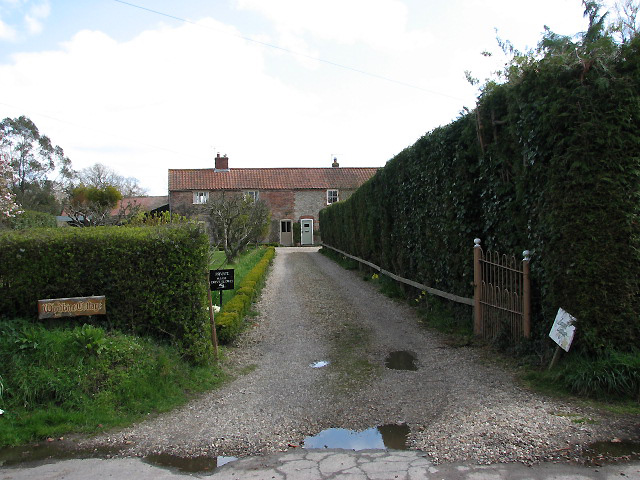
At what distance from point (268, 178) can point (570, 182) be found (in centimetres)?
3974

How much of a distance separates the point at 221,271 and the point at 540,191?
Result: 4.81 meters

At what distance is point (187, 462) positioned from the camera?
3881 mm

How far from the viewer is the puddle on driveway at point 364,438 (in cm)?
406

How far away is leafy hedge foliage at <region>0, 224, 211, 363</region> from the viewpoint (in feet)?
18.2

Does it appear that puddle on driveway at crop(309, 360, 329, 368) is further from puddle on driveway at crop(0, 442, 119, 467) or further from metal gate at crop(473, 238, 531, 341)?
puddle on driveway at crop(0, 442, 119, 467)

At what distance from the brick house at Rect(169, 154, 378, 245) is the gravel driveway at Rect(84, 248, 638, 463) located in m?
34.5

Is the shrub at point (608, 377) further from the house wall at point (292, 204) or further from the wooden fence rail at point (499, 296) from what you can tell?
the house wall at point (292, 204)

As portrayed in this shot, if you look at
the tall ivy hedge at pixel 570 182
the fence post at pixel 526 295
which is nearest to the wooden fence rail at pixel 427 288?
the tall ivy hedge at pixel 570 182

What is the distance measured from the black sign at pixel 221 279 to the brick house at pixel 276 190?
34.1 meters

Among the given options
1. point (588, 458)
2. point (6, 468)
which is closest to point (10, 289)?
point (6, 468)

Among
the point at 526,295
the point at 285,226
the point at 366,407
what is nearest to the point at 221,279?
the point at 366,407

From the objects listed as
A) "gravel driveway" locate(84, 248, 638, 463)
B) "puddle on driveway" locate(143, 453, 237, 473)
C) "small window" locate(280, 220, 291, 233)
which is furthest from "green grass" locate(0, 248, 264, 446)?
"small window" locate(280, 220, 291, 233)

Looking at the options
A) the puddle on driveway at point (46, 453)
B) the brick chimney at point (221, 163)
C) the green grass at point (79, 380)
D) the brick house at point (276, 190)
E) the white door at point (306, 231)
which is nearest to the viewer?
the puddle on driveway at point (46, 453)

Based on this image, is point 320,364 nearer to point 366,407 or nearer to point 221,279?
point 366,407
